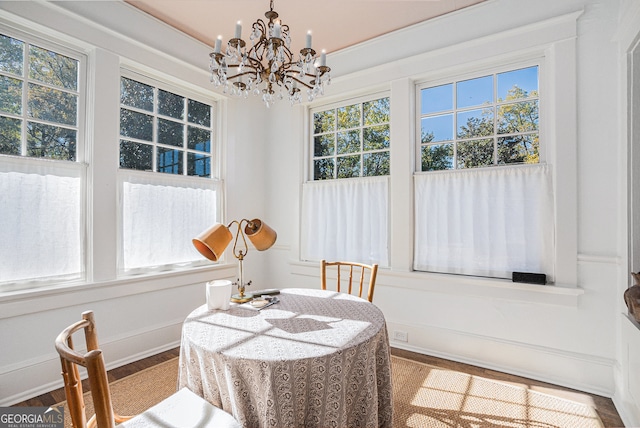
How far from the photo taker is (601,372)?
222 cm

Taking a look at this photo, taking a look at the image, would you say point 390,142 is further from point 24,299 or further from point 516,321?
point 24,299

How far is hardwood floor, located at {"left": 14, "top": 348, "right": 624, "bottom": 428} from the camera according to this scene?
2.03 m

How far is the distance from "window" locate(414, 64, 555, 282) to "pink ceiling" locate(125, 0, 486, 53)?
66 cm

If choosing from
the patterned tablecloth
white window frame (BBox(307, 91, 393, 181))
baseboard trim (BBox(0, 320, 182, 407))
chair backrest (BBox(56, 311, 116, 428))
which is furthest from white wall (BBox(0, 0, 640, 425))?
chair backrest (BBox(56, 311, 116, 428))

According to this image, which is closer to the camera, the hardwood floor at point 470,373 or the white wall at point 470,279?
the hardwood floor at point 470,373

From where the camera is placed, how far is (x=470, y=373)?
2.51 m

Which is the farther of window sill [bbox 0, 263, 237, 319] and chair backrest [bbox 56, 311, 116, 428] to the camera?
window sill [bbox 0, 263, 237, 319]

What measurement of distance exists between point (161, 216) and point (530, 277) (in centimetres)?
321

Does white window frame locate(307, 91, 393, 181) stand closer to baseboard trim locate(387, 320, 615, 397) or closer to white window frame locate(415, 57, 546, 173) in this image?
white window frame locate(415, 57, 546, 173)

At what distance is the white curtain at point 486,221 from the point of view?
96.6 inches

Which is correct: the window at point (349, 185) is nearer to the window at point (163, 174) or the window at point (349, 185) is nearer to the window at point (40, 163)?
the window at point (163, 174)

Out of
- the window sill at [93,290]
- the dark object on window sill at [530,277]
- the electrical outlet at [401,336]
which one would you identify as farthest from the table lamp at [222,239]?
the dark object on window sill at [530,277]

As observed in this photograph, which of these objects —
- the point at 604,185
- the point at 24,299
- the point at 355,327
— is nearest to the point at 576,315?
the point at 604,185

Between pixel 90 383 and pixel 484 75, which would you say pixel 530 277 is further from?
pixel 90 383
